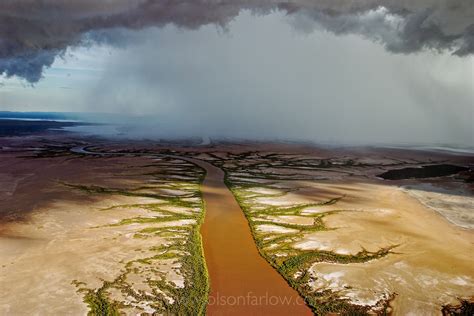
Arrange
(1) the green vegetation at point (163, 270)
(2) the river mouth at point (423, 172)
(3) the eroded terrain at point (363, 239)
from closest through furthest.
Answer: (1) the green vegetation at point (163, 270), (3) the eroded terrain at point (363, 239), (2) the river mouth at point (423, 172)

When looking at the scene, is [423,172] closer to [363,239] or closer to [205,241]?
[363,239]

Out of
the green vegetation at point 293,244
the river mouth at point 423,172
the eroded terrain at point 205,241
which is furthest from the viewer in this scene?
the river mouth at point 423,172

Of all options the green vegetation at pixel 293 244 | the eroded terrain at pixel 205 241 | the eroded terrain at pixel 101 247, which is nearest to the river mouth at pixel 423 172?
the eroded terrain at pixel 205 241

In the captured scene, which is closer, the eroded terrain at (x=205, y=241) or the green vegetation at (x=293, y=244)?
the green vegetation at (x=293, y=244)

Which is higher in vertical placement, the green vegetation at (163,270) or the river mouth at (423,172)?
the river mouth at (423,172)

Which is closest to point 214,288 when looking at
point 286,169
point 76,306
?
point 76,306

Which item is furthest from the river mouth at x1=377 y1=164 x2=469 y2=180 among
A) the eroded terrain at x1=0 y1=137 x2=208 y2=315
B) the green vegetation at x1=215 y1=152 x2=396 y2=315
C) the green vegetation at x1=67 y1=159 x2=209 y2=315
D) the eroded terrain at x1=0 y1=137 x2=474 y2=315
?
the green vegetation at x1=67 y1=159 x2=209 y2=315

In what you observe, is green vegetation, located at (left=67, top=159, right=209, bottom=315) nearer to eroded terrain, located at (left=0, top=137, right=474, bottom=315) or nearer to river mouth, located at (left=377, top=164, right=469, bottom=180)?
eroded terrain, located at (left=0, top=137, right=474, bottom=315)

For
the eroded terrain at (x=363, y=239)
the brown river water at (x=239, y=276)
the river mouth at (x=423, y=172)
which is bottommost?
the brown river water at (x=239, y=276)

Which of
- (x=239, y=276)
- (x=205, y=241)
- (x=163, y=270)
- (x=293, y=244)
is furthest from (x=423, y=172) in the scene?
(x=163, y=270)

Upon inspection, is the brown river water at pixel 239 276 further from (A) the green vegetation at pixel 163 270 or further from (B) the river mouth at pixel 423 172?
(B) the river mouth at pixel 423 172
